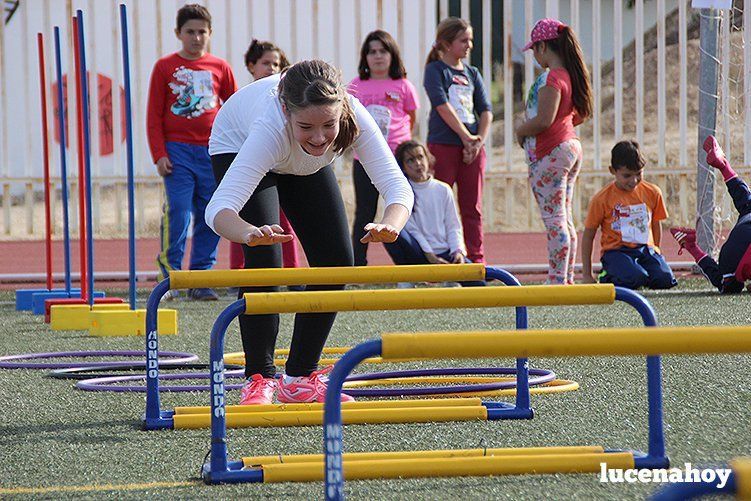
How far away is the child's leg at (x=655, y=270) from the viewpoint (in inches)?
325

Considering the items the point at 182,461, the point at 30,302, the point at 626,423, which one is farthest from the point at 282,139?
the point at 30,302

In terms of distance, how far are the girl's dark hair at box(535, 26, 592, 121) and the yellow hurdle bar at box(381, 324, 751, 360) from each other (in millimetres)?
5788

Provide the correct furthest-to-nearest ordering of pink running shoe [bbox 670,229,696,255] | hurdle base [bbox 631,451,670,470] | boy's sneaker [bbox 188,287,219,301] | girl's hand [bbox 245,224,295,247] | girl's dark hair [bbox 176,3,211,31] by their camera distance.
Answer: boy's sneaker [bbox 188,287,219,301], pink running shoe [bbox 670,229,696,255], girl's dark hair [bbox 176,3,211,31], girl's hand [bbox 245,224,295,247], hurdle base [bbox 631,451,670,470]

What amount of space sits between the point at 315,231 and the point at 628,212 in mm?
4651

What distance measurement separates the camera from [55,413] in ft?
13.3

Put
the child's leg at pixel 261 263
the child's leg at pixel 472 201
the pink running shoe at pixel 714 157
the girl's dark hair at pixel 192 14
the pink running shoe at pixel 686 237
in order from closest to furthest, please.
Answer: the child's leg at pixel 261 263 → the pink running shoe at pixel 714 157 → the girl's dark hair at pixel 192 14 → the pink running shoe at pixel 686 237 → the child's leg at pixel 472 201

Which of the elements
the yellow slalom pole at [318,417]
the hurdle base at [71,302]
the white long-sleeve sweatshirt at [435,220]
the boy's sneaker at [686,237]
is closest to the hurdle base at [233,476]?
the yellow slalom pole at [318,417]

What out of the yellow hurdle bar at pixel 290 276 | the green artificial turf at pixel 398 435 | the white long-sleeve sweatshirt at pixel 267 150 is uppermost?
the white long-sleeve sweatshirt at pixel 267 150

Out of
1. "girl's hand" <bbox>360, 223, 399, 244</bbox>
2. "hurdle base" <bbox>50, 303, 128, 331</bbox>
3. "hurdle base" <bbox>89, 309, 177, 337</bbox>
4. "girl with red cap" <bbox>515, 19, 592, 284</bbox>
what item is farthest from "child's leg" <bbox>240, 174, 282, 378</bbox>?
"girl with red cap" <bbox>515, 19, 592, 284</bbox>

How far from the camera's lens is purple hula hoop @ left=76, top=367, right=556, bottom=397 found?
4.28 m

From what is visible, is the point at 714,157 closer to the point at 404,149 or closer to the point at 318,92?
the point at 404,149

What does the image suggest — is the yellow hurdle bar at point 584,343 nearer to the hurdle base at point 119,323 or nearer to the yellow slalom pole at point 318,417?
the yellow slalom pole at point 318,417

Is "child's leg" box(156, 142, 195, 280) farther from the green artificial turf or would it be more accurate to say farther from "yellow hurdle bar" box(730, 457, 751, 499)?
"yellow hurdle bar" box(730, 457, 751, 499)

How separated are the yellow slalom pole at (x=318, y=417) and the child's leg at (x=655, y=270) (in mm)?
4726
